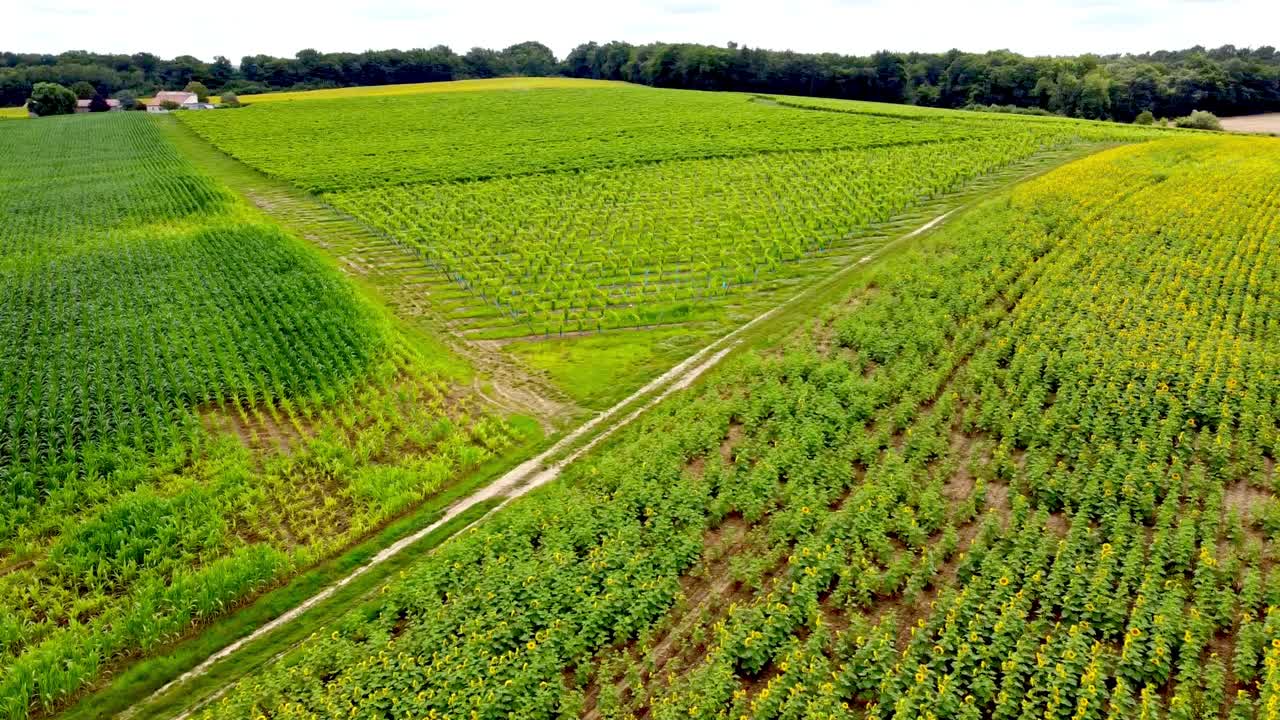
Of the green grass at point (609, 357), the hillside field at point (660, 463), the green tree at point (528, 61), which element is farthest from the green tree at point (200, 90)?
the green grass at point (609, 357)

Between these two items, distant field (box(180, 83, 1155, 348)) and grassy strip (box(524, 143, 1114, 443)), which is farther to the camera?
distant field (box(180, 83, 1155, 348))

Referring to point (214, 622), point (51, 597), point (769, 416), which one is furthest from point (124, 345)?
point (769, 416)

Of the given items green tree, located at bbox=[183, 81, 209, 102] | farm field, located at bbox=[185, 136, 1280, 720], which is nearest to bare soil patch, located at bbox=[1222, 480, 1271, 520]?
farm field, located at bbox=[185, 136, 1280, 720]

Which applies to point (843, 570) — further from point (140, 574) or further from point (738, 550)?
point (140, 574)

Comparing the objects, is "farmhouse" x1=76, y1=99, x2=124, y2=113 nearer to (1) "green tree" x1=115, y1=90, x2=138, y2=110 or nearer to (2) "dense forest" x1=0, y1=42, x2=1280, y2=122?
(1) "green tree" x1=115, y1=90, x2=138, y2=110

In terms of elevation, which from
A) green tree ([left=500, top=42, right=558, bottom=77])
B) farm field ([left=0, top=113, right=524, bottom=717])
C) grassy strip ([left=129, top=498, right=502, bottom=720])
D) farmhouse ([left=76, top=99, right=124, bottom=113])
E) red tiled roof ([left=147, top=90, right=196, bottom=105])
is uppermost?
green tree ([left=500, top=42, right=558, bottom=77])

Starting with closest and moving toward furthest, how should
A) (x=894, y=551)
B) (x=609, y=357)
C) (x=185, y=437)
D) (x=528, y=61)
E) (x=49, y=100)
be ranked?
(x=894, y=551), (x=185, y=437), (x=609, y=357), (x=49, y=100), (x=528, y=61)

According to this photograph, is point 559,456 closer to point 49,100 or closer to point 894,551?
point 894,551

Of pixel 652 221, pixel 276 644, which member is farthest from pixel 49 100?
pixel 276 644
